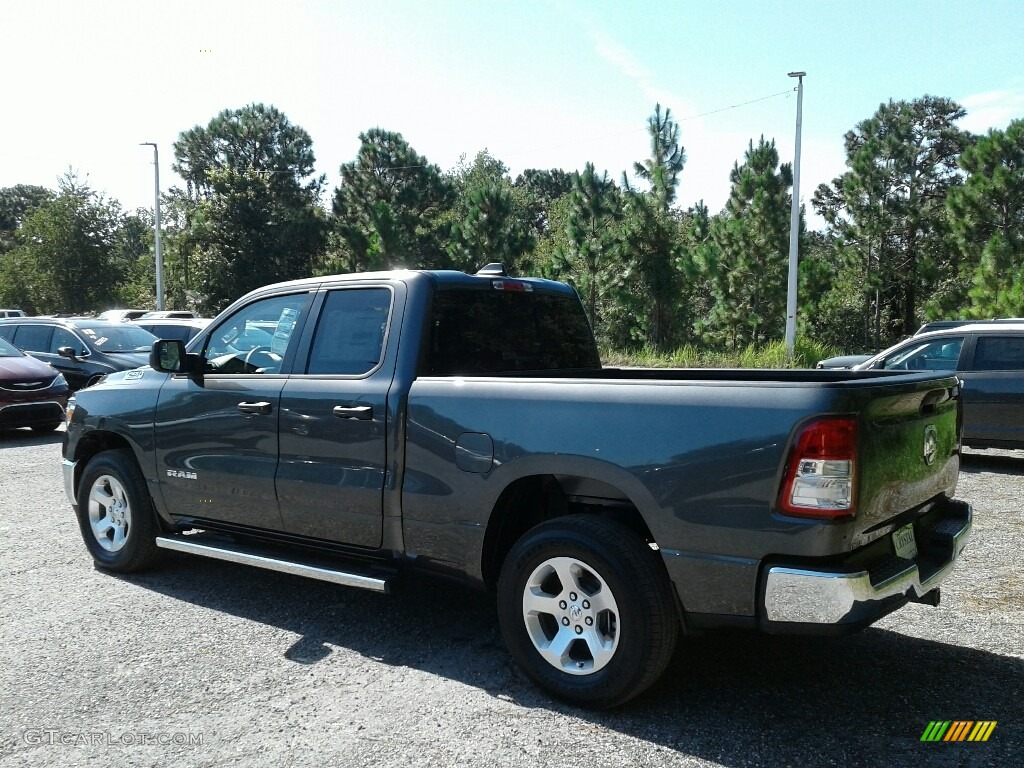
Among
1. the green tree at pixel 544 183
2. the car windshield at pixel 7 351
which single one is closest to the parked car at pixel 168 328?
the car windshield at pixel 7 351

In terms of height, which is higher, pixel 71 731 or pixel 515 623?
pixel 515 623

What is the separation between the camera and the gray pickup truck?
313 cm

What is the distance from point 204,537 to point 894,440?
3.88 m

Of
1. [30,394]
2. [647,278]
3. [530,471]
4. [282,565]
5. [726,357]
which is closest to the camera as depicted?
[530,471]

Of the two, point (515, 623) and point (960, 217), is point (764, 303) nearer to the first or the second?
point (960, 217)

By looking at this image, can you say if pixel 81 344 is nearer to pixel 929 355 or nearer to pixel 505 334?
pixel 505 334

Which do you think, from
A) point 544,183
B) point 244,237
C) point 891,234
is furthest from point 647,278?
point 544,183

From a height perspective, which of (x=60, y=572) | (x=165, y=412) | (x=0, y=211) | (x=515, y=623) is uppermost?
(x=0, y=211)

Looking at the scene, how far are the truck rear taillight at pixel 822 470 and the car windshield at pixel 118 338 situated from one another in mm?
13795

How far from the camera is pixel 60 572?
18.6 feet

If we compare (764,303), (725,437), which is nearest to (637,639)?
(725,437)

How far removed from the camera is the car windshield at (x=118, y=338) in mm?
14570

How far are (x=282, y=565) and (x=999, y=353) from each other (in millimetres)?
8742

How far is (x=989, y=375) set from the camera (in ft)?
31.8
